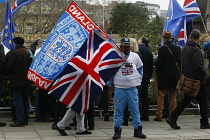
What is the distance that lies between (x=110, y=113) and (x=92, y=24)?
381cm

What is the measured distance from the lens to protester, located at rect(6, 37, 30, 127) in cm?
1027

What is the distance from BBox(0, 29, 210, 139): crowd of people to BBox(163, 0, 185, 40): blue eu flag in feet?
4.29

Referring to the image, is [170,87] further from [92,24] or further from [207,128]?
[92,24]

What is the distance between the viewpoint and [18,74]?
10.3m

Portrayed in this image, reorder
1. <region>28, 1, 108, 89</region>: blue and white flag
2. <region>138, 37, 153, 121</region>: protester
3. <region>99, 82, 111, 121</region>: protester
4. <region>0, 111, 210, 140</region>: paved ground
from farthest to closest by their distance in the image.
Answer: <region>99, 82, 111, 121</region>: protester → <region>138, 37, 153, 121</region>: protester → <region>0, 111, 210, 140</region>: paved ground → <region>28, 1, 108, 89</region>: blue and white flag

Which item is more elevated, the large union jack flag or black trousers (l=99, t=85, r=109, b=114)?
the large union jack flag

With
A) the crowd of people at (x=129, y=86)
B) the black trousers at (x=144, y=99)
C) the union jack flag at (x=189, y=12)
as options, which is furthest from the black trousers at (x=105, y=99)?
the union jack flag at (x=189, y=12)

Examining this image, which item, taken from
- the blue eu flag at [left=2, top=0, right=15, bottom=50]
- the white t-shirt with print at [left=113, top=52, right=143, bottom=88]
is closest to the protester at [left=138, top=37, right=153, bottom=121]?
the white t-shirt with print at [left=113, top=52, right=143, bottom=88]

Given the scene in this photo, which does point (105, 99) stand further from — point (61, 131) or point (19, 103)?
point (61, 131)

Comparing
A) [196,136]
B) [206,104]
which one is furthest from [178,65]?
[196,136]

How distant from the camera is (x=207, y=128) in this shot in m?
10.1

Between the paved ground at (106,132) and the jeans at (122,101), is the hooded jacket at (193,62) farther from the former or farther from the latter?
the jeans at (122,101)

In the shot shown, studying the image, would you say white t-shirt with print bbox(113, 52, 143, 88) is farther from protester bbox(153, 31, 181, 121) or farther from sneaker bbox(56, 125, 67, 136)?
protester bbox(153, 31, 181, 121)

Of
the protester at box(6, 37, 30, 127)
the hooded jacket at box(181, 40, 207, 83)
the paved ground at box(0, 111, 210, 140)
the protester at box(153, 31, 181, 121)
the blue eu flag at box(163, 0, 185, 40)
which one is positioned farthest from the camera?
the blue eu flag at box(163, 0, 185, 40)
